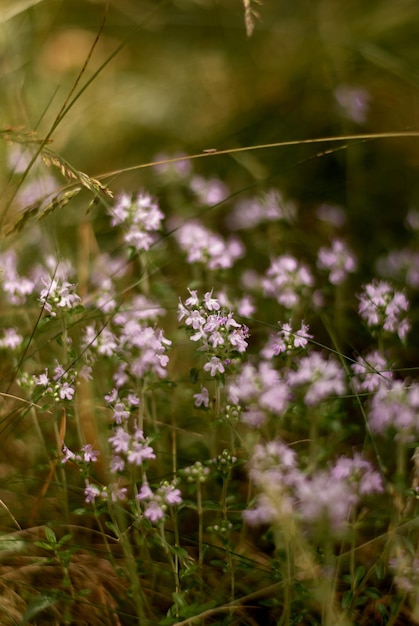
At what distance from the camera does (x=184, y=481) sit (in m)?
2.04

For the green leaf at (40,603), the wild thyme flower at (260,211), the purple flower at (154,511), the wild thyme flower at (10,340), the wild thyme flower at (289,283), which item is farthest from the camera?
the wild thyme flower at (260,211)

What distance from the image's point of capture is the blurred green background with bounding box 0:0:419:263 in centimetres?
320

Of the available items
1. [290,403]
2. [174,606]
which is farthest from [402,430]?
[174,606]

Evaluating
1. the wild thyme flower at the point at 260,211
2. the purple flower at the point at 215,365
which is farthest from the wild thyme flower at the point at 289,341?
the wild thyme flower at the point at 260,211

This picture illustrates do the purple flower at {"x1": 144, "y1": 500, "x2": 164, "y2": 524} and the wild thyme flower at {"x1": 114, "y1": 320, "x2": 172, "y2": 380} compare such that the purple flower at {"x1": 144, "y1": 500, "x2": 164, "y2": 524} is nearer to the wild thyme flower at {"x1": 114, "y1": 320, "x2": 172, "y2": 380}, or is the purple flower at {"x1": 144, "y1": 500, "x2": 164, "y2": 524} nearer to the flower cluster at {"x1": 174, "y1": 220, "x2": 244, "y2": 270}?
the wild thyme flower at {"x1": 114, "y1": 320, "x2": 172, "y2": 380}

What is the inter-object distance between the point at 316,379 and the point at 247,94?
220 cm

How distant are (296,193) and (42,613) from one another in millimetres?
2194

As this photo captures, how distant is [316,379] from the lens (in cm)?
173

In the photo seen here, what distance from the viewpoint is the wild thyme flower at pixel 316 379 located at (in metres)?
1.70

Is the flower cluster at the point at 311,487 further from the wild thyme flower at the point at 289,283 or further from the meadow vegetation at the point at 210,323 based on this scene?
the wild thyme flower at the point at 289,283

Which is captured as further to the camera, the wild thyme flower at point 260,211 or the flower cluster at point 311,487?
the wild thyme flower at point 260,211

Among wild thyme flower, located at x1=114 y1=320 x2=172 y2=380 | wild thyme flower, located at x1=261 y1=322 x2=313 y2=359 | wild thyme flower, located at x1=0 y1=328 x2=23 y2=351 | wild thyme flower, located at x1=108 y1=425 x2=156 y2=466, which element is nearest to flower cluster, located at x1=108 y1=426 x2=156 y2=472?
wild thyme flower, located at x1=108 y1=425 x2=156 y2=466

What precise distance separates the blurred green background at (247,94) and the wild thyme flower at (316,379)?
1296 millimetres

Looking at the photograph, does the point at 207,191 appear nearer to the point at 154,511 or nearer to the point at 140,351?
the point at 140,351
